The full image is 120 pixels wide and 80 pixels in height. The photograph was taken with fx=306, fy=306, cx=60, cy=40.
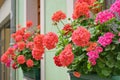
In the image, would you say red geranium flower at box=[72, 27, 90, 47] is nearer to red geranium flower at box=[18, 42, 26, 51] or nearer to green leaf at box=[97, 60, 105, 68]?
green leaf at box=[97, 60, 105, 68]

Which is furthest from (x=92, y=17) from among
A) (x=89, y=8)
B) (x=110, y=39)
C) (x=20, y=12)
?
(x=20, y=12)

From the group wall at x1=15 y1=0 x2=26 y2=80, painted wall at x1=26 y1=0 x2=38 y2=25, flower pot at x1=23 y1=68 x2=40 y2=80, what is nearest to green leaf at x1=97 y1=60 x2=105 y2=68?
flower pot at x1=23 y1=68 x2=40 y2=80

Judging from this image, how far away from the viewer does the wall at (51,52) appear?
9.92ft

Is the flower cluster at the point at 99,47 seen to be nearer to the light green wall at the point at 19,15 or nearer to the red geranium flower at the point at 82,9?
the red geranium flower at the point at 82,9

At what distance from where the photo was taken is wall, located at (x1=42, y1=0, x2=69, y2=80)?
9.92 feet

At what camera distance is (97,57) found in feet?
5.34

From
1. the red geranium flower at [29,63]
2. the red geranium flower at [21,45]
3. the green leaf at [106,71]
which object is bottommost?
the green leaf at [106,71]

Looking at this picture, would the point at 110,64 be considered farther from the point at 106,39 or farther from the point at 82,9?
the point at 82,9

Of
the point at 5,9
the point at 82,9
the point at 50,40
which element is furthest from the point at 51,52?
the point at 5,9

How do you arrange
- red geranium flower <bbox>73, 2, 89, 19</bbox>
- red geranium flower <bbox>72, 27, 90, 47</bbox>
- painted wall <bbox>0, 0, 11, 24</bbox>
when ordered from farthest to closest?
painted wall <bbox>0, 0, 11, 24</bbox>, red geranium flower <bbox>73, 2, 89, 19</bbox>, red geranium flower <bbox>72, 27, 90, 47</bbox>

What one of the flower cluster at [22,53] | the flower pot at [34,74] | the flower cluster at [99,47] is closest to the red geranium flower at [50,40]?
the flower cluster at [99,47]

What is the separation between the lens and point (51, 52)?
3322mm

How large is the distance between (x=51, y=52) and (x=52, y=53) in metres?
0.03

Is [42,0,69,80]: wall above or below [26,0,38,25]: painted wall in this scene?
below
